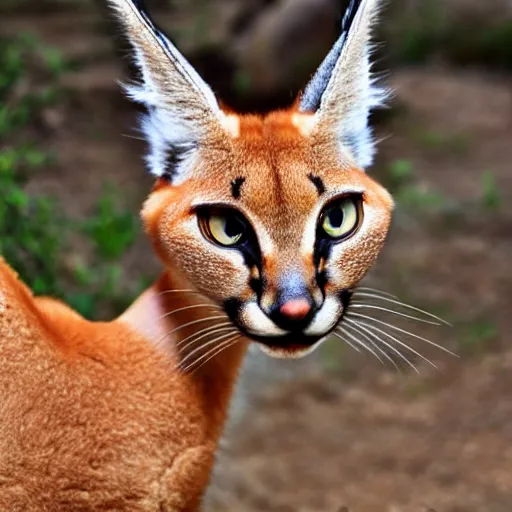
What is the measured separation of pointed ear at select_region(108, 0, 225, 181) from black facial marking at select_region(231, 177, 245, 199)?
189 mm

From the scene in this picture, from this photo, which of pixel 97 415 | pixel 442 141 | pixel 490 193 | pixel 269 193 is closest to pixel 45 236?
pixel 97 415

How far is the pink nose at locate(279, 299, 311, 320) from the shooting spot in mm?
2775

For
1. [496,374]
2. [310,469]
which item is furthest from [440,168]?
[310,469]

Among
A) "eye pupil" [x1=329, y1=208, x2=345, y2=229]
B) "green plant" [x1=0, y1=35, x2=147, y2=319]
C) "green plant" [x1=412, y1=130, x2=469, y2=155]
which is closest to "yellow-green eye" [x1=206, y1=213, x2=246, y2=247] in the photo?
"eye pupil" [x1=329, y1=208, x2=345, y2=229]

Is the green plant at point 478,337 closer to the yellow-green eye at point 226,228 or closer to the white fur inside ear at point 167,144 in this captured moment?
the white fur inside ear at point 167,144

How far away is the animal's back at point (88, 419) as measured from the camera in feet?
10.0

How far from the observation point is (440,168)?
9836mm

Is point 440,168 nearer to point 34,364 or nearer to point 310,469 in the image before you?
point 310,469

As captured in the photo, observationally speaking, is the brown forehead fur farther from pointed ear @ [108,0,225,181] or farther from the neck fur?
the neck fur

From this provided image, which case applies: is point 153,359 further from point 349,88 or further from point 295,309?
point 349,88

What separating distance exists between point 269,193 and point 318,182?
0.16 m

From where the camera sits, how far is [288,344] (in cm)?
293

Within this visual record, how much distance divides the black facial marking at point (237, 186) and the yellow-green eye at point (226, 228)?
6cm

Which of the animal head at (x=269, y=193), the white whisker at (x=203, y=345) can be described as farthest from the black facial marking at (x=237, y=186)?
the white whisker at (x=203, y=345)
